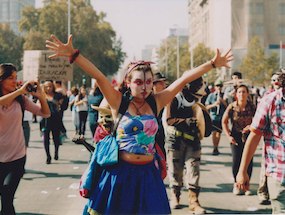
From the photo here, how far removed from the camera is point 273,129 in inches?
156

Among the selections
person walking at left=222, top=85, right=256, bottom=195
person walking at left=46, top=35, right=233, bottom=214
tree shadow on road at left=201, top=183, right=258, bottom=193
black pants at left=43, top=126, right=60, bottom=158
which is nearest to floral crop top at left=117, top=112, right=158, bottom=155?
person walking at left=46, top=35, right=233, bottom=214

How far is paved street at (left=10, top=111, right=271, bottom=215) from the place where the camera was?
6.34 meters

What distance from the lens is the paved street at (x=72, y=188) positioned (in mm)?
6340

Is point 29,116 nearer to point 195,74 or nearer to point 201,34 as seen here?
point 195,74

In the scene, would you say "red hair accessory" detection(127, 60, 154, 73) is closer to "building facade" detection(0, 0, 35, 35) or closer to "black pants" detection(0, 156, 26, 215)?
"black pants" detection(0, 156, 26, 215)

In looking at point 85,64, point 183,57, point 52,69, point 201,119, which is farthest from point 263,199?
point 183,57

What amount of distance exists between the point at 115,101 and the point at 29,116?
5.77 metres

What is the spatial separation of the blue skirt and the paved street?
8.29 feet

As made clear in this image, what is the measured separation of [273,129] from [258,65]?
53.7m

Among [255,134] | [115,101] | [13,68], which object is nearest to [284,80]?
[255,134]

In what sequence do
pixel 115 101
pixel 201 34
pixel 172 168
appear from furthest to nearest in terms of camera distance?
pixel 201 34, pixel 172 168, pixel 115 101

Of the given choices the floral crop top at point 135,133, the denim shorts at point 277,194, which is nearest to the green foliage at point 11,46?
the floral crop top at point 135,133

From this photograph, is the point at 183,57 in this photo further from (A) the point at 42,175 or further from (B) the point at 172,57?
(A) the point at 42,175

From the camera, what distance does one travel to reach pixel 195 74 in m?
4.01
